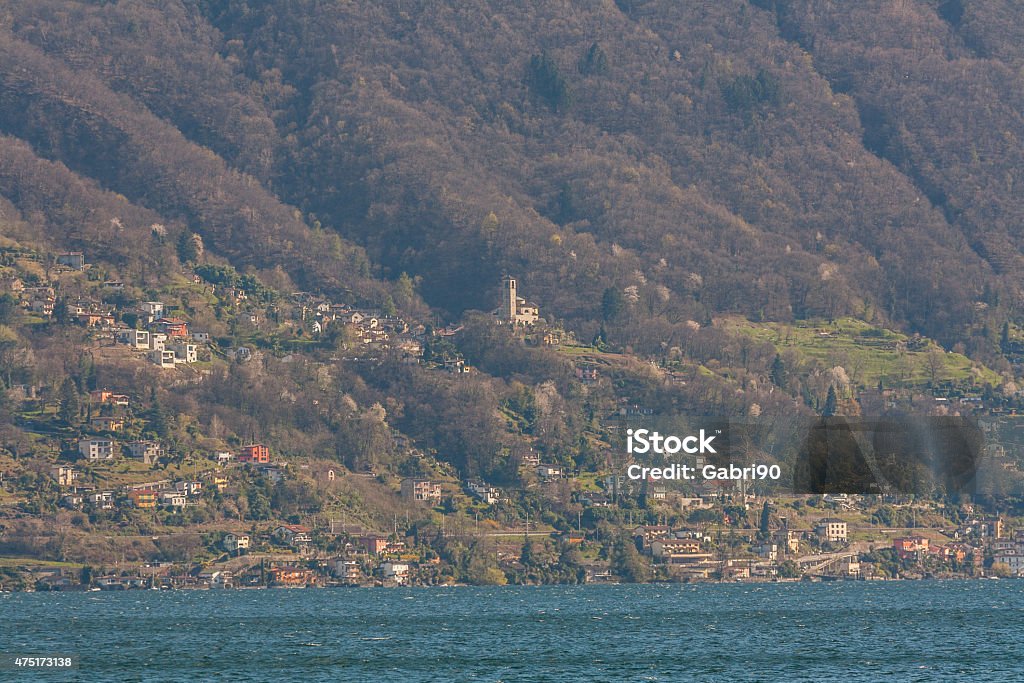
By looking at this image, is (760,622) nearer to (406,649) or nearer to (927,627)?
(927,627)

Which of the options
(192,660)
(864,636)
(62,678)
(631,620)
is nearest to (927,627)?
(864,636)

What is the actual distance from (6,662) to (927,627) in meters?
80.4

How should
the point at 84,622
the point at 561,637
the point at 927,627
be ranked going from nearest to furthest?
the point at 561,637 → the point at 927,627 → the point at 84,622

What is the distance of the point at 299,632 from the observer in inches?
6688

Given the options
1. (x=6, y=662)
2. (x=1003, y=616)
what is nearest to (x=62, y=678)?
(x=6, y=662)

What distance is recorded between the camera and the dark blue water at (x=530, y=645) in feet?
430

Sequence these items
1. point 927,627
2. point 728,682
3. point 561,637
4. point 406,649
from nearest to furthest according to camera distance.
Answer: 1. point 728,682
2. point 406,649
3. point 561,637
4. point 927,627

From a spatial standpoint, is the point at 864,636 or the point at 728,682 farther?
the point at 864,636

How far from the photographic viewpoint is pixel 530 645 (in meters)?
155

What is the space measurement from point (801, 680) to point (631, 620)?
203ft

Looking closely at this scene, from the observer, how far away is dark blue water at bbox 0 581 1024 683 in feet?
430

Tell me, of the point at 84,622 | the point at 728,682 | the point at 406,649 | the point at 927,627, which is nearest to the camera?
the point at 728,682

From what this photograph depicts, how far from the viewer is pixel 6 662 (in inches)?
5453

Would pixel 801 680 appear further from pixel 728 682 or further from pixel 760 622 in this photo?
pixel 760 622
